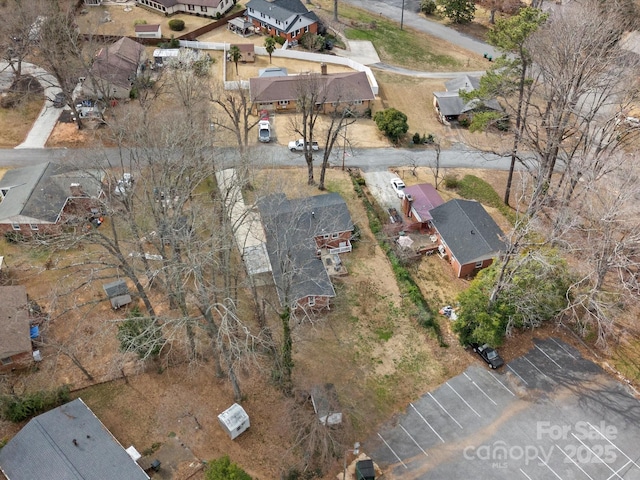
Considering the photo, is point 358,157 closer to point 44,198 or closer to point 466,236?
point 466,236

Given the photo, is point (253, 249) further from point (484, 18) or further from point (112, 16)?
point (484, 18)

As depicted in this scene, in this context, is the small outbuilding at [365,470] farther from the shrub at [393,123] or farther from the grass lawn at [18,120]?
the grass lawn at [18,120]

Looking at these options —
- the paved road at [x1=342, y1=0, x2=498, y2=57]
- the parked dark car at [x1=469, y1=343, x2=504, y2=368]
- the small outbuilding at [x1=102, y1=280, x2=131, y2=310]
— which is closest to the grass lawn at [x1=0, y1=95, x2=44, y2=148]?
the small outbuilding at [x1=102, y1=280, x2=131, y2=310]

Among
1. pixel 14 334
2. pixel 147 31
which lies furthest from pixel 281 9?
pixel 14 334

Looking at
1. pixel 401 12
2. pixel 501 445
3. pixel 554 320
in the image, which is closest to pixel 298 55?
pixel 401 12

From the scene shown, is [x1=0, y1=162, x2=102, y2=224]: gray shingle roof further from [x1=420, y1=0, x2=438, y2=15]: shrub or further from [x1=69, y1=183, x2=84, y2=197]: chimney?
[x1=420, y1=0, x2=438, y2=15]: shrub

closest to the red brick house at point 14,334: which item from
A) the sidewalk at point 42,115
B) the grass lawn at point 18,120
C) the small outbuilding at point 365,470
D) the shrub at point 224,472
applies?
the shrub at point 224,472

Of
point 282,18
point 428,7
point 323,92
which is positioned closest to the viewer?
point 323,92
